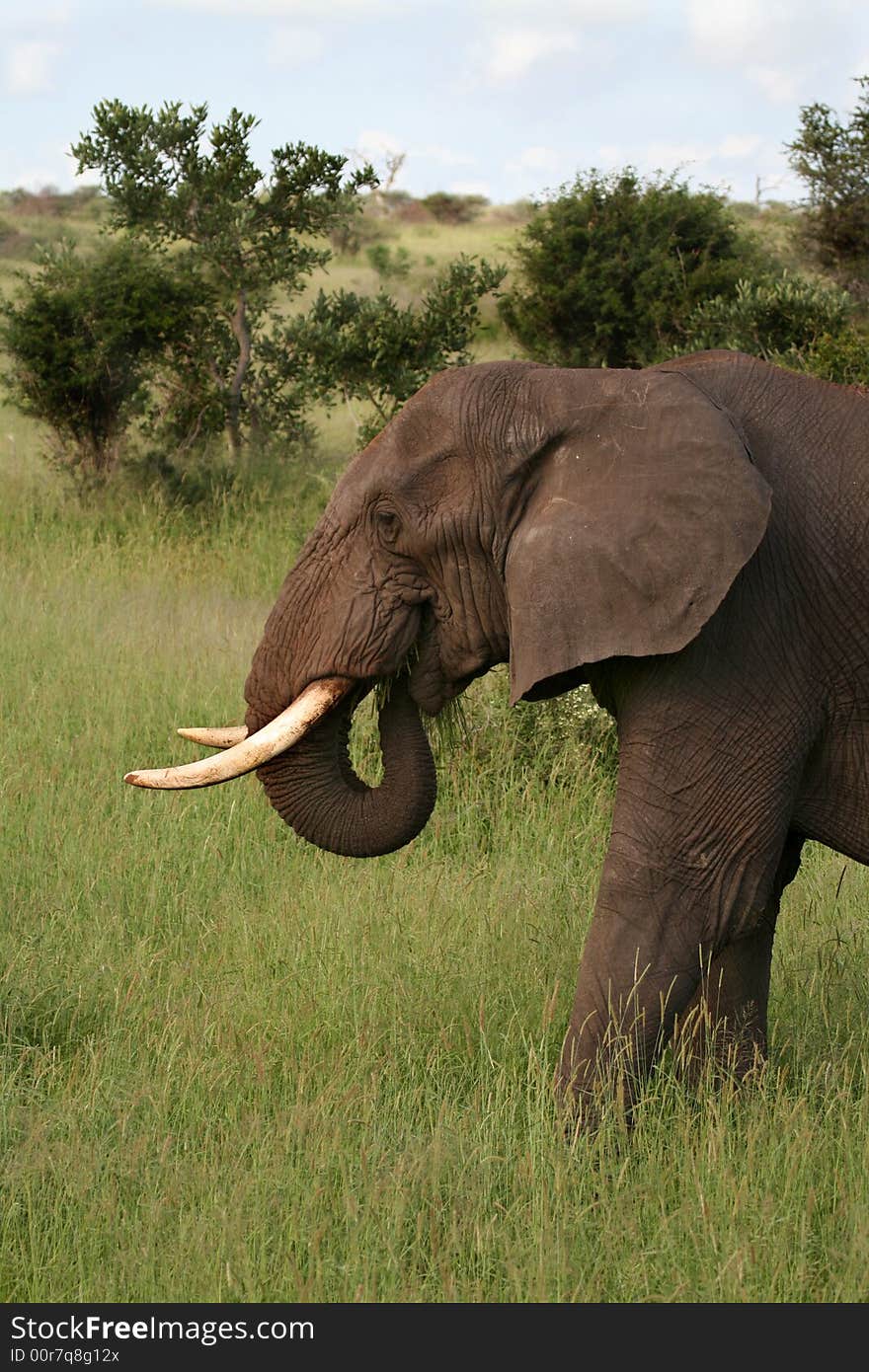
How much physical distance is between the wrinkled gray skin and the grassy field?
1.32ft

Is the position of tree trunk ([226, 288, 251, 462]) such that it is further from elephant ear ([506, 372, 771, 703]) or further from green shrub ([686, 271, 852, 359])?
elephant ear ([506, 372, 771, 703])

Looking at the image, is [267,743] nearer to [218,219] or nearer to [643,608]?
[643,608]

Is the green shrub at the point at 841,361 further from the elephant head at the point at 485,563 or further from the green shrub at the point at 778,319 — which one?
the elephant head at the point at 485,563

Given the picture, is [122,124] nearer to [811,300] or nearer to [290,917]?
[811,300]

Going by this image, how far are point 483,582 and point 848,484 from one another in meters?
0.86

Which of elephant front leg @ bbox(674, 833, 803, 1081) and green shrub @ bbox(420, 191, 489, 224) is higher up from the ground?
green shrub @ bbox(420, 191, 489, 224)

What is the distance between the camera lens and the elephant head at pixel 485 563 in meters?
3.46

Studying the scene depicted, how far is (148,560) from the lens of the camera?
34.6ft

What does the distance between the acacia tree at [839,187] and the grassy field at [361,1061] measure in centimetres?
987

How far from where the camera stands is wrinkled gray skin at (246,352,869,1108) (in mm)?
3488

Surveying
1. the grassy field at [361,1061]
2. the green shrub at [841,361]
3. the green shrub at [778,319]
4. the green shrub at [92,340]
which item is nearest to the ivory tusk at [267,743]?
the grassy field at [361,1061]

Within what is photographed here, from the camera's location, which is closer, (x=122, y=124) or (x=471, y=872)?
(x=471, y=872)

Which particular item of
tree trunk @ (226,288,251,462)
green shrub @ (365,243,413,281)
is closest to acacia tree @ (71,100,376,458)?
tree trunk @ (226,288,251,462)
